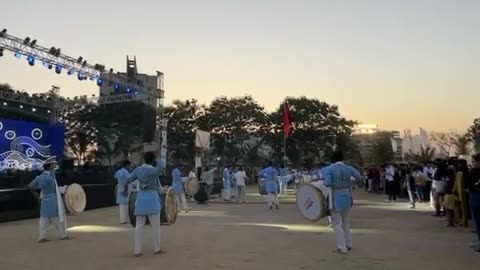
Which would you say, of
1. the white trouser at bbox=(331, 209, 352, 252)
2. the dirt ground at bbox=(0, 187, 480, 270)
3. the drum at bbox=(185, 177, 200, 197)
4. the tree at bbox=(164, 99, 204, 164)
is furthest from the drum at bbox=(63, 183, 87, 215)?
the tree at bbox=(164, 99, 204, 164)

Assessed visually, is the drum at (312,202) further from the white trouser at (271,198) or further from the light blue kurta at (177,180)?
the white trouser at (271,198)

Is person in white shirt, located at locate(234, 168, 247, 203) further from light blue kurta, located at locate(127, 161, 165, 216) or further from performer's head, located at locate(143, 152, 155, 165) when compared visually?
light blue kurta, located at locate(127, 161, 165, 216)

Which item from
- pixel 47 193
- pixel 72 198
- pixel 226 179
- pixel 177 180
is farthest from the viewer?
pixel 226 179

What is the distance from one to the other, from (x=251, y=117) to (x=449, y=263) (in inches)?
2022

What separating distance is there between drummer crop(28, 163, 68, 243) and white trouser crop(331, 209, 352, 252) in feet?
19.5

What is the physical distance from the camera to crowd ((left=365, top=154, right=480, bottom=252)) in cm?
1027

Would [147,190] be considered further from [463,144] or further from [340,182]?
[463,144]

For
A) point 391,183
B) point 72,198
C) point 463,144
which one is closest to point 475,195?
point 72,198

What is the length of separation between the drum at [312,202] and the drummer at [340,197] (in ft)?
4.87

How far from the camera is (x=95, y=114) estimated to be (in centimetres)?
5438

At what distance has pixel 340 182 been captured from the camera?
997 cm

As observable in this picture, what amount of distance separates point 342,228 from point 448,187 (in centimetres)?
584

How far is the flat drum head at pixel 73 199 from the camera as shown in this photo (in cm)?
1609

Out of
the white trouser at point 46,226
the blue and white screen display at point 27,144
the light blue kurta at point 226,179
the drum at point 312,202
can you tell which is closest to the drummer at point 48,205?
the white trouser at point 46,226
